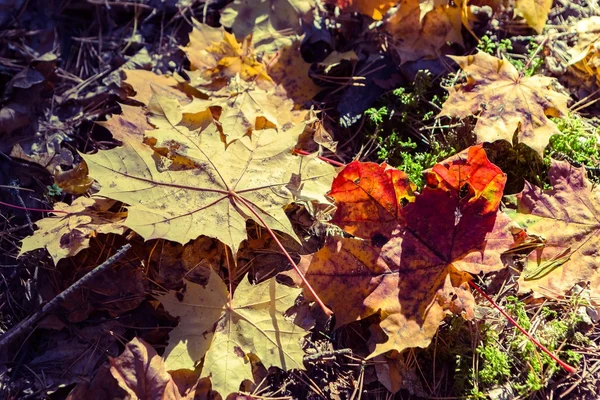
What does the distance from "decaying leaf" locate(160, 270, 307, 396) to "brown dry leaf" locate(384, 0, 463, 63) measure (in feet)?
3.99

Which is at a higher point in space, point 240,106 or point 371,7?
point 371,7

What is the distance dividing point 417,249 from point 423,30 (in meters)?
1.08

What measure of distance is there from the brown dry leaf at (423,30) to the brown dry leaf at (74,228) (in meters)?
1.38

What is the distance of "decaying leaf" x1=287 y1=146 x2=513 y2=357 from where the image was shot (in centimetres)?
160

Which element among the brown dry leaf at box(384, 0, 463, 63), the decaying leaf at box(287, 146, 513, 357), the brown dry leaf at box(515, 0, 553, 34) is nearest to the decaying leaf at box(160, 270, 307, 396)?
the decaying leaf at box(287, 146, 513, 357)

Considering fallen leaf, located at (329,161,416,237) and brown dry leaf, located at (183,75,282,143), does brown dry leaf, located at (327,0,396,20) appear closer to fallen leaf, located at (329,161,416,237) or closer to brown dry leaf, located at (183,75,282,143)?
brown dry leaf, located at (183,75,282,143)

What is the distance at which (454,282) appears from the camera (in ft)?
5.44

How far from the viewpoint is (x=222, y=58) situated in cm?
223

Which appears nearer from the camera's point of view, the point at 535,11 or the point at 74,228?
the point at 74,228

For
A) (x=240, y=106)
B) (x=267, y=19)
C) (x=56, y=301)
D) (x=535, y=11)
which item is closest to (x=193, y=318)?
(x=56, y=301)

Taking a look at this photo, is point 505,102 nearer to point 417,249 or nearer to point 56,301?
point 417,249

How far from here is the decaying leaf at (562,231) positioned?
166 centimetres

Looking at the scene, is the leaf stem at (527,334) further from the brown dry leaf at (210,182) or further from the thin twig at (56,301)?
the thin twig at (56,301)

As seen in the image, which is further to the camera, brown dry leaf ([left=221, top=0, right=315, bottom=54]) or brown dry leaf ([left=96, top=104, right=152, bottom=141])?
brown dry leaf ([left=221, top=0, right=315, bottom=54])
